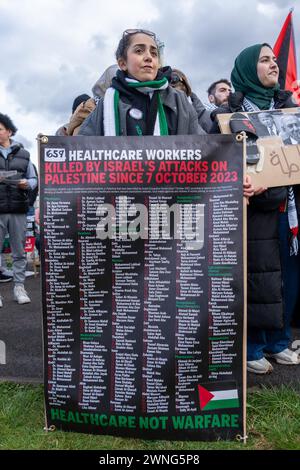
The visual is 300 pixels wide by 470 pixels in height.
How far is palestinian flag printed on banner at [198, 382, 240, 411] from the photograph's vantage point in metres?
2.59

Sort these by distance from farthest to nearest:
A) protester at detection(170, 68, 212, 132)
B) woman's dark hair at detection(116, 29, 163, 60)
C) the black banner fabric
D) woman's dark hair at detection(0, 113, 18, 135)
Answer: woman's dark hair at detection(0, 113, 18, 135) < protester at detection(170, 68, 212, 132) < woman's dark hair at detection(116, 29, 163, 60) < the black banner fabric

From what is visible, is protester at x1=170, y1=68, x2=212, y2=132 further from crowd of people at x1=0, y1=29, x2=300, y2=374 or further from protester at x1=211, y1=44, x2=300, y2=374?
protester at x1=211, y1=44, x2=300, y2=374

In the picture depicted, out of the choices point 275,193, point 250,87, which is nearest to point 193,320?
point 275,193

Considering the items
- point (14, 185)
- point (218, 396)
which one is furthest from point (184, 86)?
point (218, 396)

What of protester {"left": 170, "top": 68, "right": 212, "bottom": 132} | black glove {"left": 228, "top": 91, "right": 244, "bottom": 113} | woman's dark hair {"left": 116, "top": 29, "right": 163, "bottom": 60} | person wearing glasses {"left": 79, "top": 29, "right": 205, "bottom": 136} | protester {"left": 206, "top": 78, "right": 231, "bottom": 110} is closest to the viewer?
person wearing glasses {"left": 79, "top": 29, "right": 205, "bottom": 136}

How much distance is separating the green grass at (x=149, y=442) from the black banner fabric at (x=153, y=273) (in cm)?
6

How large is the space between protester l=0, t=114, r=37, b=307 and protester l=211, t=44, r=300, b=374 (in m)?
3.29

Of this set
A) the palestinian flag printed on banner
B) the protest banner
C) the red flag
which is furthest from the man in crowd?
the red flag

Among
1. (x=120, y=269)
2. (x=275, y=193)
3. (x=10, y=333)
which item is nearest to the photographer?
(x=120, y=269)

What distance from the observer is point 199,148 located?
2.56m

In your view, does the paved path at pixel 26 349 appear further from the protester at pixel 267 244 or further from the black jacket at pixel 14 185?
the black jacket at pixel 14 185

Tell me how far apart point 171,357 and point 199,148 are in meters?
1.06

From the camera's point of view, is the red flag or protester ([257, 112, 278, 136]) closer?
protester ([257, 112, 278, 136])
